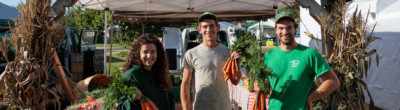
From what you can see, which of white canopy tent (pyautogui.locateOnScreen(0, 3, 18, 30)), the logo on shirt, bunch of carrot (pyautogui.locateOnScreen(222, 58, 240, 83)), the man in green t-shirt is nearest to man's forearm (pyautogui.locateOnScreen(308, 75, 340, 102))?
the man in green t-shirt

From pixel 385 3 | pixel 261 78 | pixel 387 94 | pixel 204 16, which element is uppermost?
pixel 385 3

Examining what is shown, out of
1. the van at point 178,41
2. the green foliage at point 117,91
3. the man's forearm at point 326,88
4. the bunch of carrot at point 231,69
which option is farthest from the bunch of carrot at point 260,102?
the van at point 178,41

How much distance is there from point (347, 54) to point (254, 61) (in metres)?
1.68

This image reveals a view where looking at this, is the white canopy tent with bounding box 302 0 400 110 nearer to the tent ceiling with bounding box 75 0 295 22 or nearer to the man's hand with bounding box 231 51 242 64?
the tent ceiling with bounding box 75 0 295 22

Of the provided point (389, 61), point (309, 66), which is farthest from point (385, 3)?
point (309, 66)

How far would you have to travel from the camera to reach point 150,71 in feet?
7.82

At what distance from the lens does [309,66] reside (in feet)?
6.97

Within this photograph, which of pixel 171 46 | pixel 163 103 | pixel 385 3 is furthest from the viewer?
pixel 171 46

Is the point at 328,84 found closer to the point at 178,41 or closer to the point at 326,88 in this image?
the point at 326,88

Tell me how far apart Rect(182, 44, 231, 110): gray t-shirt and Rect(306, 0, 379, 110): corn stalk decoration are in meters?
1.65

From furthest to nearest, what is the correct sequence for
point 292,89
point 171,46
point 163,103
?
1. point 171,46
2. point 163,103
3. point 292,89

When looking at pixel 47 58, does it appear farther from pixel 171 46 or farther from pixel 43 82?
pixel 171 46

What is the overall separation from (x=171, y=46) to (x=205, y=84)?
7.43m

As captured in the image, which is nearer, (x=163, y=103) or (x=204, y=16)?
(x=163, y=103)
